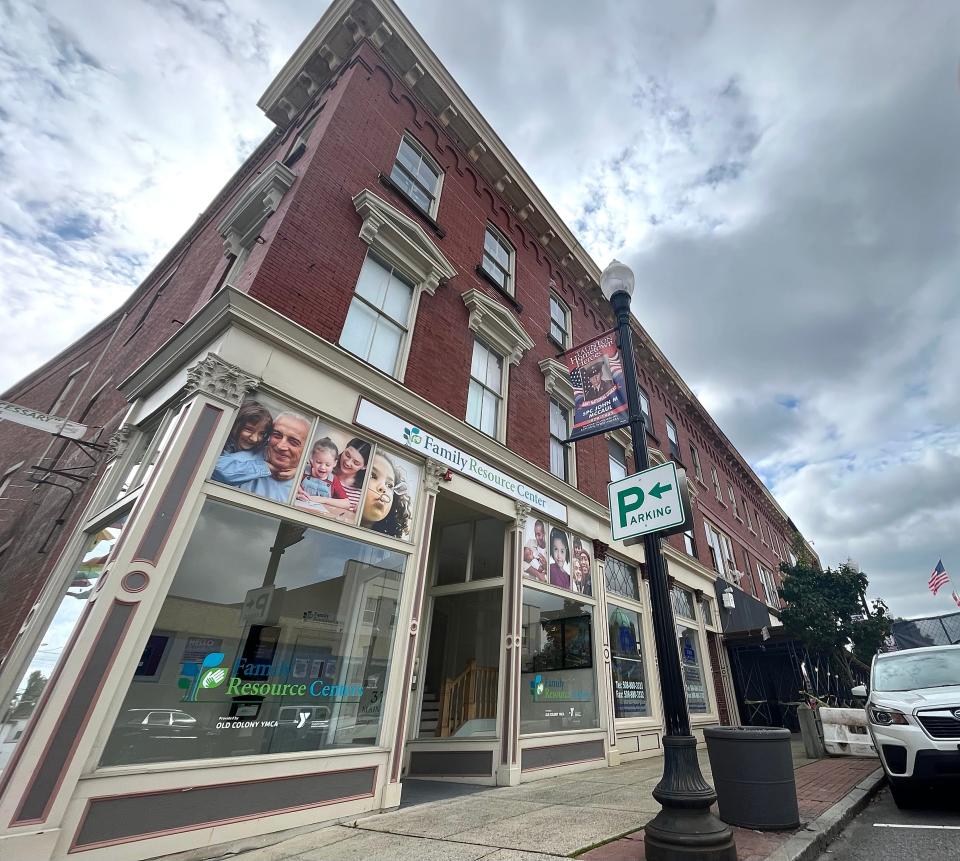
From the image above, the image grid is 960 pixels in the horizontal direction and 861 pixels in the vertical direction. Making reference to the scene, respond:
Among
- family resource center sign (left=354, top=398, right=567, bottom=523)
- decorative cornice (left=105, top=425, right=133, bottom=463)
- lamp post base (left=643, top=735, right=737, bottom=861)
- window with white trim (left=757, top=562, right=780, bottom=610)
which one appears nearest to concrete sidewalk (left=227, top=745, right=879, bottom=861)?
lamp post base (left=643, top=735, right=737, bottom=861)

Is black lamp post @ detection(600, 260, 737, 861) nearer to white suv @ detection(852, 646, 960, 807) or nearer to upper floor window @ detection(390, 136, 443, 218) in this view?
white suv @ detection(852, 646, 960, 807)

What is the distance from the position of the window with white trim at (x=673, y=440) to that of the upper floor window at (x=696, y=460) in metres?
1.55

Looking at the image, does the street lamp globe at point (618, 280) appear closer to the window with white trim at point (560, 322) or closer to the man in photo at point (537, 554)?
the man in photo at point (537, 554)

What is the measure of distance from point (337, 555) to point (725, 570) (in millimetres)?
19254

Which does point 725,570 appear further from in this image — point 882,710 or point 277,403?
point 277,403

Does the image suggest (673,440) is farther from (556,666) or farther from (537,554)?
(556,666)

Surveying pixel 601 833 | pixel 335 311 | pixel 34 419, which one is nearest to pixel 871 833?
pixel 601 833

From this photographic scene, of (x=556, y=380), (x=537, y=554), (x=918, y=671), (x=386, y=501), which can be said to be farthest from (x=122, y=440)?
(x=918, y=671)

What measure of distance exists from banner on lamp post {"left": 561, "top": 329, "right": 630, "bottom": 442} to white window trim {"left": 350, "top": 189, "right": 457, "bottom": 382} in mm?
3001

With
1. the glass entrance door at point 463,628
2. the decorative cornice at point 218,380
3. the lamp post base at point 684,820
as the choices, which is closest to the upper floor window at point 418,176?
the decorative cornice at point 218,380

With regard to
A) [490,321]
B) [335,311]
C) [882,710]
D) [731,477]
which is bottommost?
[882,710]

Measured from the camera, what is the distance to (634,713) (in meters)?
11.2

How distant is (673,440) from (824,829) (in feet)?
57.3

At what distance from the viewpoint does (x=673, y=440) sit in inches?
821
